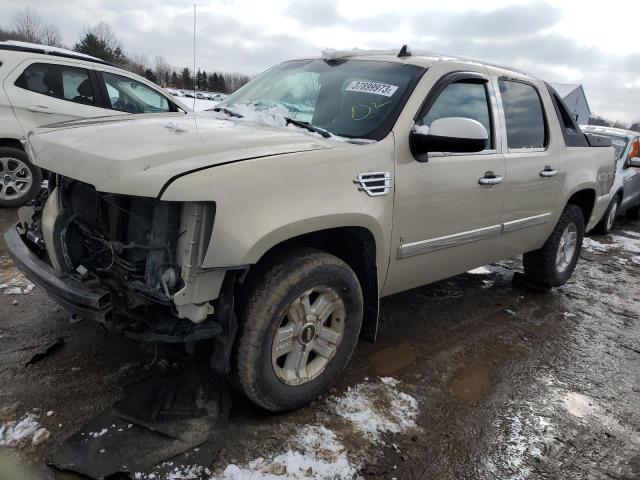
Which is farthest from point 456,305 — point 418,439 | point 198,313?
point 198,313

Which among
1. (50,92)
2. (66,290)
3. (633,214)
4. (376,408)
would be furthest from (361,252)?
(633,214)

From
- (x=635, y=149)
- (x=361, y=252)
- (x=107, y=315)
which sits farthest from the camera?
(x=635, y=149)

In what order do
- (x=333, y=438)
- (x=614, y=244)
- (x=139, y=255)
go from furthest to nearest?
(x=614, y=244)
(x=333, y=438)
(x=139, y=255)

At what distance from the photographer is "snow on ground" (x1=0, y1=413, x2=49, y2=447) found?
2301 millimetres

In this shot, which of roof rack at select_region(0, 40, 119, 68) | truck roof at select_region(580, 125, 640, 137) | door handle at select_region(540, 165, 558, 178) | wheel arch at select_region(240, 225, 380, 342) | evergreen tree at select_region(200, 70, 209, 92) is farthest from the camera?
evergreen tree at select_region(200, 70, 209, 92)

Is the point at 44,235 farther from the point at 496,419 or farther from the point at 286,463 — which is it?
the point at 496,419

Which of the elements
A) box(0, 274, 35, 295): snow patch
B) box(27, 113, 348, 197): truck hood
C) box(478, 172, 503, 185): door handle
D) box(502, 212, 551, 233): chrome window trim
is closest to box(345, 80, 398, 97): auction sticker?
box(27, 113, 348, 197): truck hood

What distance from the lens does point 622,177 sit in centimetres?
853

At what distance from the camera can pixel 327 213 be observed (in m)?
2.43

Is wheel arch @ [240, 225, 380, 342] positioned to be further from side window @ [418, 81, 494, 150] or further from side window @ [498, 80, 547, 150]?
side window @ [498, 80, 547, 150]

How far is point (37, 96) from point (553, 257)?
20.3 ft

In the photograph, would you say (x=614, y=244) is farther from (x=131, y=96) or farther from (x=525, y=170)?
(x=131, y=96)

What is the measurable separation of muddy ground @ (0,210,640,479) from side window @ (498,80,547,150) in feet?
5.05

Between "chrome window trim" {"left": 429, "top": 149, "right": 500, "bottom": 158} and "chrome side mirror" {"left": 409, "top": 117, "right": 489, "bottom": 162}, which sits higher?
"chrome side mirror" {"left": 409, "top": 117, "right": 489, "bottom": 162}
